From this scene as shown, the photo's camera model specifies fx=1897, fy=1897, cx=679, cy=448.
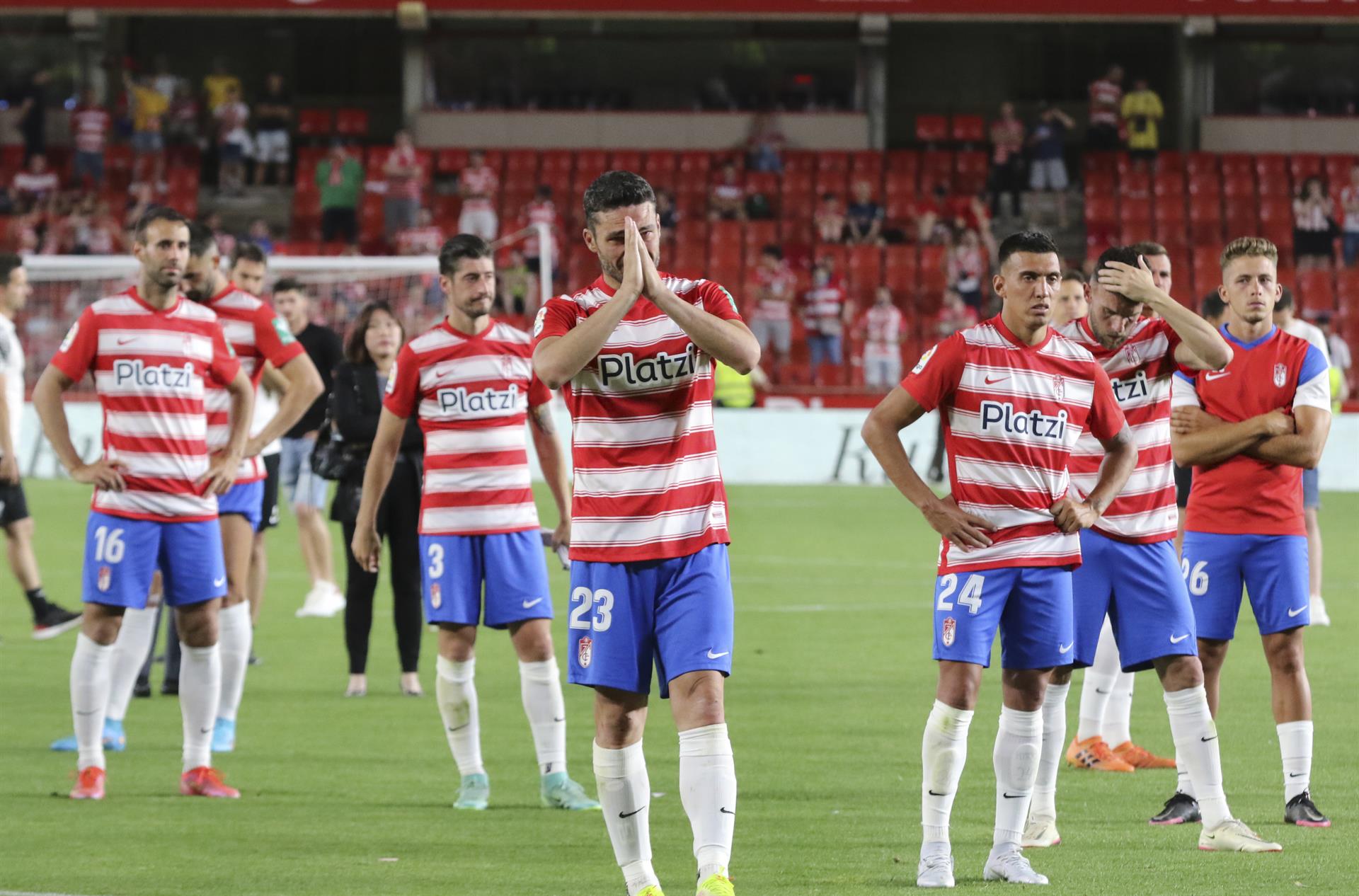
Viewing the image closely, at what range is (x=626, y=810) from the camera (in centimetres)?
514

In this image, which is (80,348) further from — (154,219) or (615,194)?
(615,194)

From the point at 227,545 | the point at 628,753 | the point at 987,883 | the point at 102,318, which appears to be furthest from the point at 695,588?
the point at 227,545

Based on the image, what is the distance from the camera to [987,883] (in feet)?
18.0

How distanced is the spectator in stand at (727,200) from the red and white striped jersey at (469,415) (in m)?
22.9

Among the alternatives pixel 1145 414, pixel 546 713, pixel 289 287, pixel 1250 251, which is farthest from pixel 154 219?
pixel 289 287

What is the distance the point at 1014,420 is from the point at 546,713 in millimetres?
2273

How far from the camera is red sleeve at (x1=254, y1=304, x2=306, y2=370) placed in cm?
782

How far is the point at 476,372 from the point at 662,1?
71.2 feet

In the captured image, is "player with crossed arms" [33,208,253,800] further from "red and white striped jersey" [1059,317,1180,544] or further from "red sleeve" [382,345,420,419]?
"red and white striped jersey" [1059,317,1180,544]

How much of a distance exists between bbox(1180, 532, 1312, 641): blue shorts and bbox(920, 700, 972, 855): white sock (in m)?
1.47

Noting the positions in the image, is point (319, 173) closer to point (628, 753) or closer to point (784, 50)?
point (784, 50)

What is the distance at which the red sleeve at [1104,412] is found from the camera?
226 inches

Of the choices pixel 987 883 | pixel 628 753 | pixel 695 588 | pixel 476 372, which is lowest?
pixel 987 883

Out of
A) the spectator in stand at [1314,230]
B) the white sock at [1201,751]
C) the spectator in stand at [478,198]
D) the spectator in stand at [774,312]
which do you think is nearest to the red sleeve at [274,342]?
the white sock at [1201,751]
